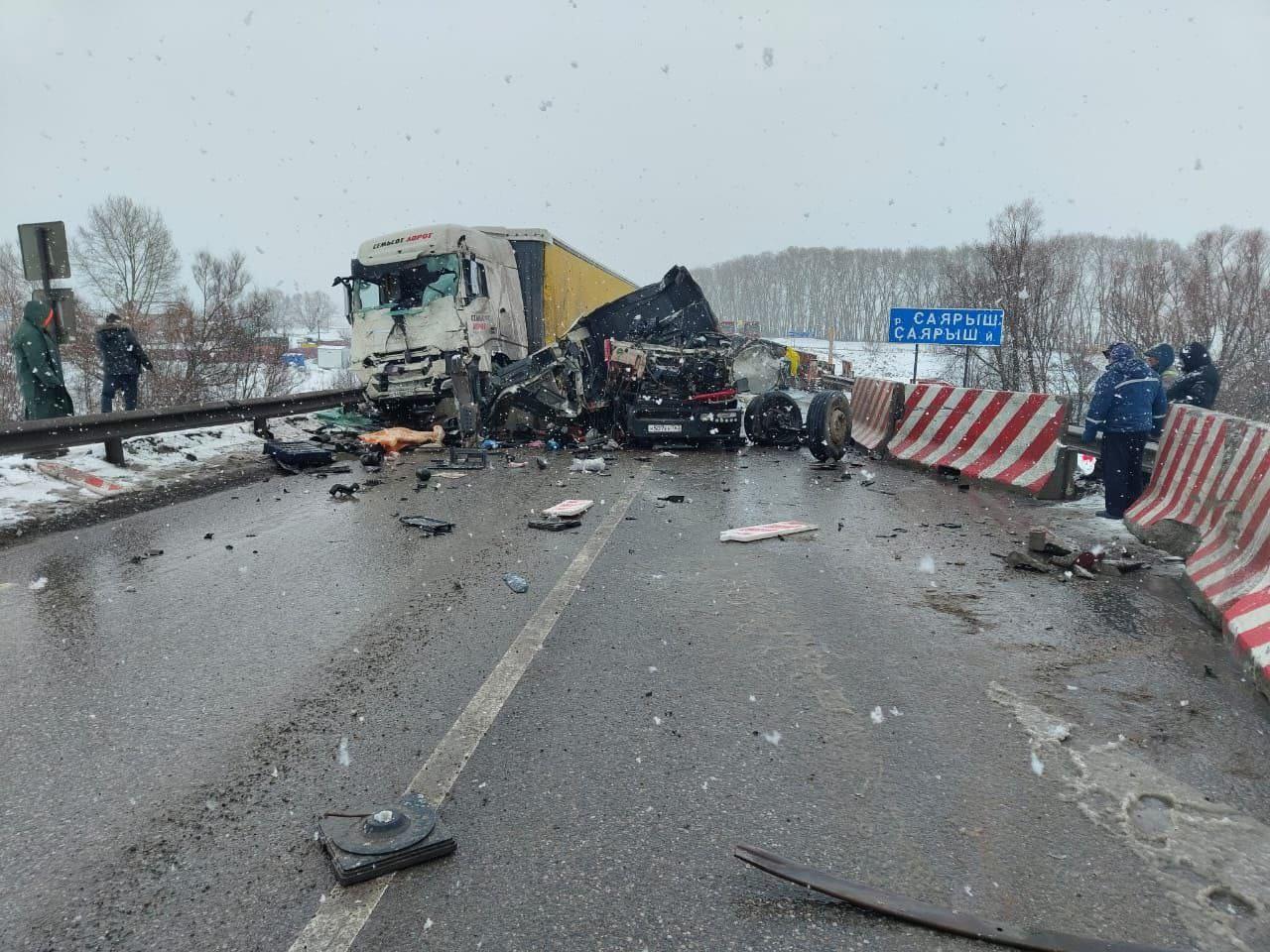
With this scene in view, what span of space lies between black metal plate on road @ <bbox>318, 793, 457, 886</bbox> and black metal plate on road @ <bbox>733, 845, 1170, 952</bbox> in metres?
0.90

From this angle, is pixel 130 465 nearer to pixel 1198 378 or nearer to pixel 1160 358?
pixel 1160 358

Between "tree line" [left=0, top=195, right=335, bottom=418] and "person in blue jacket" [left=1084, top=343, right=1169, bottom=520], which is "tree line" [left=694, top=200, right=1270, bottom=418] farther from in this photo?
"tree line" [left=0, top=195, right=335, bottom=418]

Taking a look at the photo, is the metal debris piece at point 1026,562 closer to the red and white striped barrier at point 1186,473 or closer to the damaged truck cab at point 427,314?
the red and white striped barrier at point 1186,473

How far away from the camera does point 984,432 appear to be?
9375 mm

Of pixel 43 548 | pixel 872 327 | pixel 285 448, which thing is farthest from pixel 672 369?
pixel 872 327

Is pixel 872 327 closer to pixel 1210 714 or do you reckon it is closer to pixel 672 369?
pixel 672 369

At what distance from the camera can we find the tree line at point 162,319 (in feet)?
75.0

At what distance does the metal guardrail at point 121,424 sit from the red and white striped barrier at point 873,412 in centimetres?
966

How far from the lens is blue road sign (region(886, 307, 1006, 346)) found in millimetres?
15648

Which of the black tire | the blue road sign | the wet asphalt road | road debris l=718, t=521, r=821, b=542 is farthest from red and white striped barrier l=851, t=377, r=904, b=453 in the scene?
the wet asphalt road

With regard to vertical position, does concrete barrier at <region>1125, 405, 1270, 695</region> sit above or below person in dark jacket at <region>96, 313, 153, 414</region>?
below

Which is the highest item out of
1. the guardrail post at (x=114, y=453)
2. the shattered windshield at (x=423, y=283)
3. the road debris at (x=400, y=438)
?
the shattered windshield at (x=423, y=283)

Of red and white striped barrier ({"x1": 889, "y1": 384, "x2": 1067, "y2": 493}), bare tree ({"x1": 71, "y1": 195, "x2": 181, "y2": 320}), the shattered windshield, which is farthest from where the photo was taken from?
bare tree ({"x1": 71, "y1": 195, "x2": 181, "y2": 320})

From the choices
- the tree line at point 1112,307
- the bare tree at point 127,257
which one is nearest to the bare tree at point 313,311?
the bare tree at point 127,257
